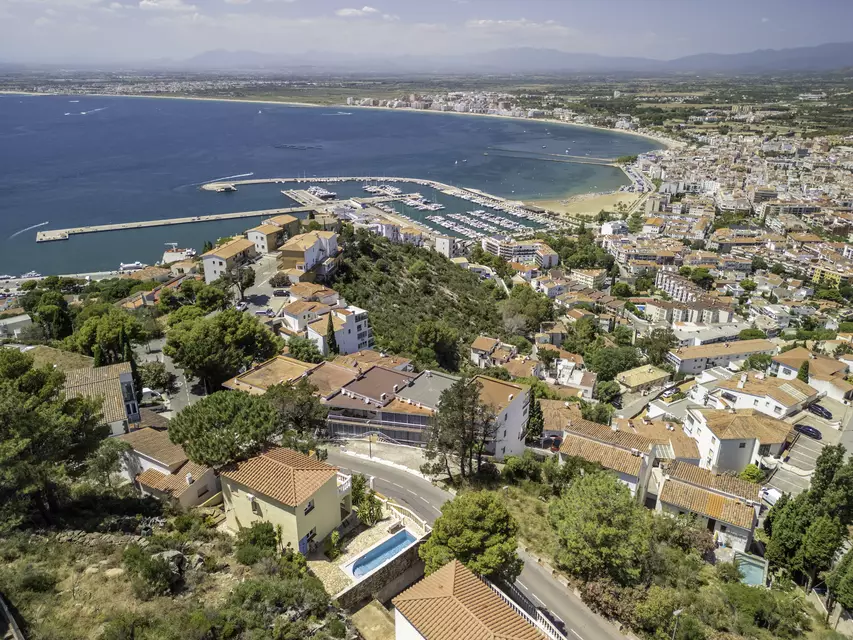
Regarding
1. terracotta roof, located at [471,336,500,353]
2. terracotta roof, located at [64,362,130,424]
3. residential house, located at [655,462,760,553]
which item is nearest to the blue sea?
terracotta roof, located at [471,336,500,353]

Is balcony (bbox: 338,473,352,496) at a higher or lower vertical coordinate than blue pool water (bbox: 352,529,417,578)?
higher

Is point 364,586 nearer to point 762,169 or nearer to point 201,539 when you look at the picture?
point 201,539

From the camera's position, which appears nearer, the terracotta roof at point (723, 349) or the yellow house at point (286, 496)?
the yellow house at point (286, 496)

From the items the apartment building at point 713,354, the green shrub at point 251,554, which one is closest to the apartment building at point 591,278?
the apartment building at point 713,354

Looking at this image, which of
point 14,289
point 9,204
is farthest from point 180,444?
point 9,204

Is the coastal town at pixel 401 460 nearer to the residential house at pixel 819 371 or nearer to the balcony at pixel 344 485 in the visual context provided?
the residential house at pixel 819 371

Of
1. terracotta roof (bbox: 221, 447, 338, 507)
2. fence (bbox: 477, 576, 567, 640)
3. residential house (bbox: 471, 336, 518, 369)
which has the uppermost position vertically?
terracotta roof (bbox: 221, 447, 338, 507)

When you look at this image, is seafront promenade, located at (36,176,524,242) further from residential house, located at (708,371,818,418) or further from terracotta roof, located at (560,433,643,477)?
terracotta roof, located at (560,433,643,477)
